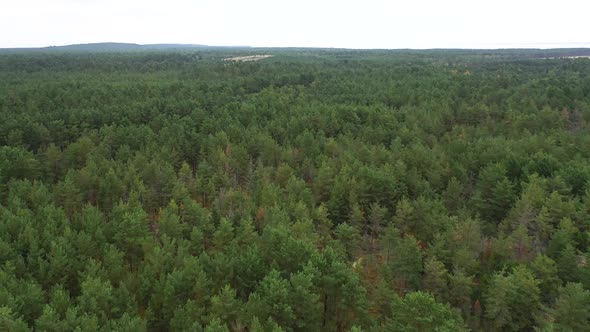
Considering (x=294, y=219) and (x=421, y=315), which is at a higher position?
(x=421, y=315)

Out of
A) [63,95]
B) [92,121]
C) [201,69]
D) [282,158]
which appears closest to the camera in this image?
[282,158]

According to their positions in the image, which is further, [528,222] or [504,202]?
[504,202]

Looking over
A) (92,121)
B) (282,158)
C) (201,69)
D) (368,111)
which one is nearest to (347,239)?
(282,158)

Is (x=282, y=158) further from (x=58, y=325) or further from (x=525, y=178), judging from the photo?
(x=58, y=325)

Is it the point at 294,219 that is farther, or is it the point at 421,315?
the point at 294,219

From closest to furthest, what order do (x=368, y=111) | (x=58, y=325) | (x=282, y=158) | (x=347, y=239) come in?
(x=58, y=325), (x=347, y=239), (x=282, y=158), (x=368, y=111)

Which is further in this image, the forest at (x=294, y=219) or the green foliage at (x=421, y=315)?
the forest at (x=294, y=219)

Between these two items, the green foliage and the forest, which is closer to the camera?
the green foliage

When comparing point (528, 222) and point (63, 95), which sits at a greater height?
point (63, 95)
